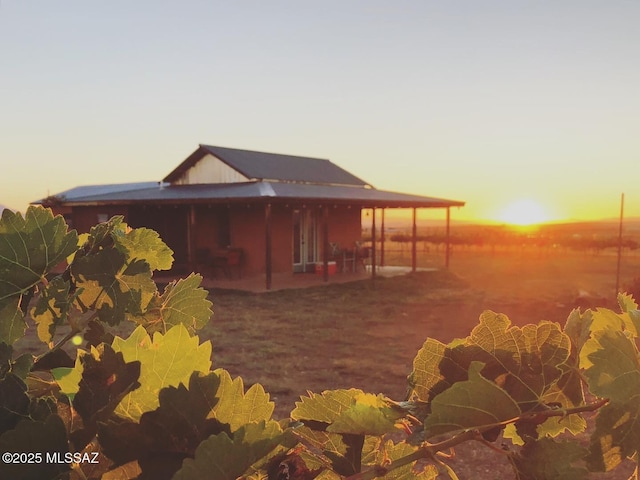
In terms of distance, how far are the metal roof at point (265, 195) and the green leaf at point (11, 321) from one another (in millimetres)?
15624

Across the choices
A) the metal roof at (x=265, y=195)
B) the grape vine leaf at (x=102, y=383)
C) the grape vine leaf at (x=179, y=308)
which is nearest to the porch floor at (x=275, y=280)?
the metal roof at (x=265, y=195)

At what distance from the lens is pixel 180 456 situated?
1.92 feet

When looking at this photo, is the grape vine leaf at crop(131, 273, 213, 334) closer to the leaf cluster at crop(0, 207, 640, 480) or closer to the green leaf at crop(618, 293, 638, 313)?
the leaf cluster at crop(0, 207, 640, 480)

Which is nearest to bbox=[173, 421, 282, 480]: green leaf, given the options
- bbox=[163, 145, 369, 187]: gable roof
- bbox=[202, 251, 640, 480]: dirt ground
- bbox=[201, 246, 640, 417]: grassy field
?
bbox=[202, 251, 640, 480]: dirt ground

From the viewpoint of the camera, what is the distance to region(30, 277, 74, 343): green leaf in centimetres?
88

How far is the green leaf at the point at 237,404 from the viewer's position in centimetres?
60

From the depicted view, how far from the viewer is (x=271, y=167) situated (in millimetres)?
23203

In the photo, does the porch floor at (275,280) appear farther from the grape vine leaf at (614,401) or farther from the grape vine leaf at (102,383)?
the grape vine leaf at (614,401)

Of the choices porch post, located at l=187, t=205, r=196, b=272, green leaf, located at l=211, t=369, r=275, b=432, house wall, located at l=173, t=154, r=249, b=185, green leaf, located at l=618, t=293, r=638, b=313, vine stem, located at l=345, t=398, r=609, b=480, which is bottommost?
porch post, located at l=187, t=205, r=196, b=272

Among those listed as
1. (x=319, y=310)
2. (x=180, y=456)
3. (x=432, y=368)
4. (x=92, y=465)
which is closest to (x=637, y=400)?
(x=432, y=368)

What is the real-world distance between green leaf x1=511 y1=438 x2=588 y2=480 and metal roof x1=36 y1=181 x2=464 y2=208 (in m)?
16.0

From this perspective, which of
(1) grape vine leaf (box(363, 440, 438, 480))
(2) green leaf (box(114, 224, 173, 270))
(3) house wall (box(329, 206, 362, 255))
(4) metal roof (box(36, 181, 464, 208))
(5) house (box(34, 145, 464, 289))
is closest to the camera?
(1) grape vine leaf (box(363, 440, 438, 480))

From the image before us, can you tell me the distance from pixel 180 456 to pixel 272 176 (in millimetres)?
21612

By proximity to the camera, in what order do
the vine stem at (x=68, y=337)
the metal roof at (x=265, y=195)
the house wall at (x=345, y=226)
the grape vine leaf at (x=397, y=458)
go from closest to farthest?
1. the grape vine leaf at (x=397, y=458)
2. the vine stem at (x=68, y=337)
3. the metal roof at (x=265, y=195)
4. the house wall at (x=345, y=226)
